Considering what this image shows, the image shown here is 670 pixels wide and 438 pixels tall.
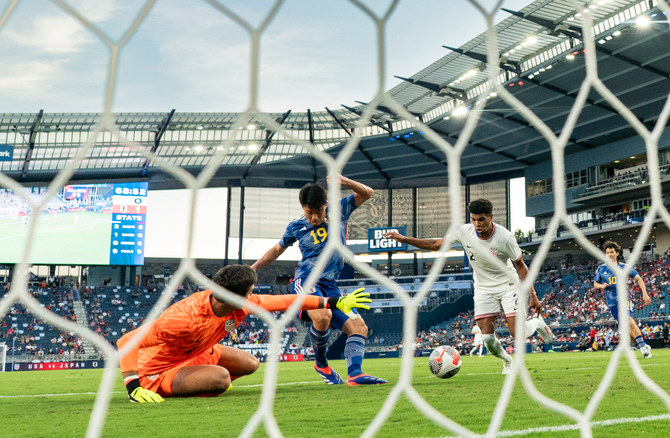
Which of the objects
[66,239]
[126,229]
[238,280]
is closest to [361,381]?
[238,280]

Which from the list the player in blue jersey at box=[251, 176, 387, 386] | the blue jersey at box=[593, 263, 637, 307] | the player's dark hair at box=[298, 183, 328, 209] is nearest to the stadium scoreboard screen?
the blue jersey at box=[593, 263, 637, 307]

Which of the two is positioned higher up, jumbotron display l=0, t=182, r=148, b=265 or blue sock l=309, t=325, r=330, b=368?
jumbotron display l=0, t=182, r=148, b=265

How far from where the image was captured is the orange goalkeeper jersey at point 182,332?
3.77 m

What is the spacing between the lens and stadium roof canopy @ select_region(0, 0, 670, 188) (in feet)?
77.0

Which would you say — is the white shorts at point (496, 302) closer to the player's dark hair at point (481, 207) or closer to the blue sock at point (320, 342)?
the player's dark hair at point (481, 207)

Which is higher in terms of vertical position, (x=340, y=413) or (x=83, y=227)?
(x=83, y=227)

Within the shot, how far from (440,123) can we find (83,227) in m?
16.8

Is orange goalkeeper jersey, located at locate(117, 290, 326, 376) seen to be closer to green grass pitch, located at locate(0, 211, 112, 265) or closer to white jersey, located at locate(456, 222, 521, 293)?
white jersey, located at locate(456, 222, 521, 293)

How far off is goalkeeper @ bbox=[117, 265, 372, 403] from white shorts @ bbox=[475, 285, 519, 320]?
2532mm

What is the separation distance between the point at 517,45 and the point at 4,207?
2230 cm

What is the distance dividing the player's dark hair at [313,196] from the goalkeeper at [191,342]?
43.8 inches

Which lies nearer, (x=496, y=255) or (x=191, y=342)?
(x=191, y=342)

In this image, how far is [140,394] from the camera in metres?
4.07

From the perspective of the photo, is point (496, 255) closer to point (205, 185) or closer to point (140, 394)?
point (140, 394)
